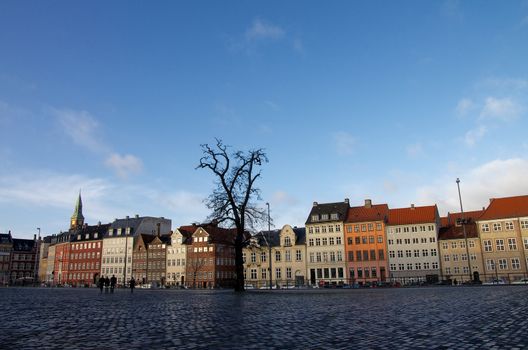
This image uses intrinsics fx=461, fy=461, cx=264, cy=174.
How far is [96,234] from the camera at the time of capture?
13012cm

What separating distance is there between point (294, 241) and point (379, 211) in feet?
60.9

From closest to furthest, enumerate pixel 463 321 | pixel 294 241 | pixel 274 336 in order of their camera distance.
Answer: pixel 274 336, pixel 463 321, pixel 294 241

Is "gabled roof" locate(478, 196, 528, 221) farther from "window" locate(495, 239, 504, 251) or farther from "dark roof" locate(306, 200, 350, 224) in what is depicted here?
"dark roof" locate(306, 200, 350, 224)

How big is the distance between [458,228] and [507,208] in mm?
8877

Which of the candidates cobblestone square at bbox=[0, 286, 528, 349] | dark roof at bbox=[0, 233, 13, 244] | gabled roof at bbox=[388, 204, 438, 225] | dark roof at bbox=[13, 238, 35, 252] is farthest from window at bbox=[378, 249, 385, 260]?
dark roof at bbox=[0, 233, 13, 244]

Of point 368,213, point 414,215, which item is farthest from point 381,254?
point 414,215

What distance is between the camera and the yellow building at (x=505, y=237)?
2950 inches

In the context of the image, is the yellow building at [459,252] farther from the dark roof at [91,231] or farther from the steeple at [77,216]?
the steeple at [77,216]

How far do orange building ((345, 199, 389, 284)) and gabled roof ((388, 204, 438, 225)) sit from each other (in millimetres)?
1696

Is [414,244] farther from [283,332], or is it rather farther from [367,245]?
[283,332]

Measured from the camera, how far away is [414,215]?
284ft

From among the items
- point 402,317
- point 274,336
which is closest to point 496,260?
point 402,317

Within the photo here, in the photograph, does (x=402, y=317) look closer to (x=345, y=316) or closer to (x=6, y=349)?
(x=345, y=316)

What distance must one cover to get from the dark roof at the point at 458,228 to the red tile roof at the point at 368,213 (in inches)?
428
